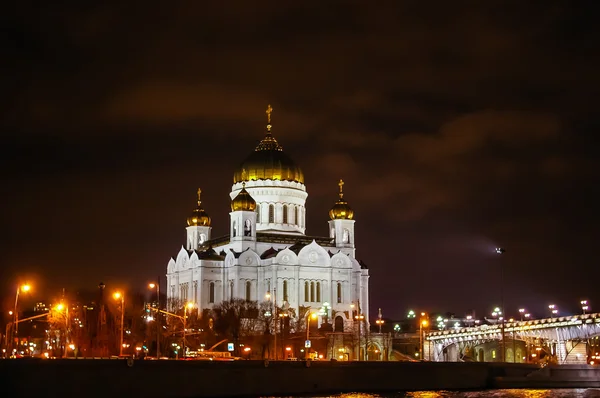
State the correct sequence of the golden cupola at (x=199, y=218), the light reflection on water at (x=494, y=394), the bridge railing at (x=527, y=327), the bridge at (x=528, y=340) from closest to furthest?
1. the light reflection on water at (x=494, y=394)
2. the bridge railing at (x=527, y=327)
3. the bridge at (x=528, y=340)
4. the golden cupola at (x=199, y=218)

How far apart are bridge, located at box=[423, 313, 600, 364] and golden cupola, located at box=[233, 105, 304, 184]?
28.6 meters

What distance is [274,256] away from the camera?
477ft

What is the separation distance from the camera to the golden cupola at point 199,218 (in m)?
161

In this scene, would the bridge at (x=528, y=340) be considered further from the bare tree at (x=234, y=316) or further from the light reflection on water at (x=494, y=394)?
the bare tree at (x=234, y=316)

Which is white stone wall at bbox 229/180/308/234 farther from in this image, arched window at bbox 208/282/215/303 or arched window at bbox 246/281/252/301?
arched window at bbox 208/282/215/303

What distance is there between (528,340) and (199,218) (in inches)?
2074

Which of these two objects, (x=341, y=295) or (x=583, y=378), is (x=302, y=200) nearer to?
(x=341, y=295)

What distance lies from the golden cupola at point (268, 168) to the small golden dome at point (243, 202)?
667 centimetres

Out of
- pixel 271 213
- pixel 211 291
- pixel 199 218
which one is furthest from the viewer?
pixel 199 218

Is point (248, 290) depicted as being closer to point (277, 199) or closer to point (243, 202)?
point (243, 202)

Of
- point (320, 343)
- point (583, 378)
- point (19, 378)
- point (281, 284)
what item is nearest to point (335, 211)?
point (281, 284)

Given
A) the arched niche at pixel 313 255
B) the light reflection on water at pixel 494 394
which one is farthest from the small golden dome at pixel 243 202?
the light reflection on water at pixel 494 394

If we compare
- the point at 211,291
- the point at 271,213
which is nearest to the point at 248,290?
the point at 211,291

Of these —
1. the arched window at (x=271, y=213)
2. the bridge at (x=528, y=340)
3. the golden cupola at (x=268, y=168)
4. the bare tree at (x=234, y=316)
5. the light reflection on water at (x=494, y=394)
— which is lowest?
the light reflection on water at (x=494, y=394)
